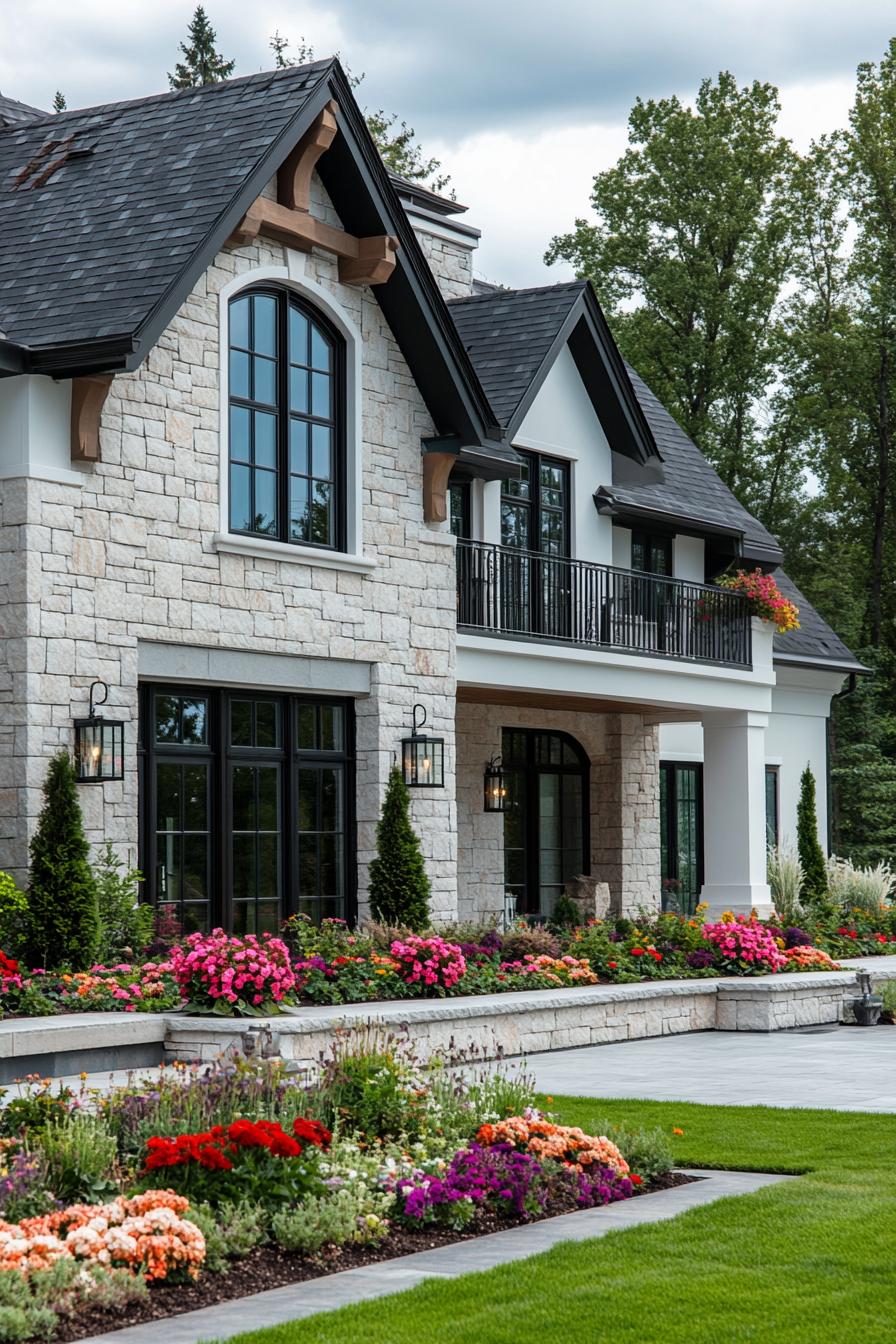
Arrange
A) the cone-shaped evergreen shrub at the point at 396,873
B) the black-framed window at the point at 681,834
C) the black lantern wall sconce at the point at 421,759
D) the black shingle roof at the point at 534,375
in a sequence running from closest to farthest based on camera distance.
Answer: the cone-shaped evergreen shrub at the point at 396,873 < the black lantern wall sconce at the point at 421,759 < the black shingle roof at the point at 534,375 < the black-framed window at the point at 681,834

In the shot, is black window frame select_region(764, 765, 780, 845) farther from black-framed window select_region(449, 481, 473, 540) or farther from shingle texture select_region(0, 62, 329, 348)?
shingle texture select_region(0, 62, 329, 348)

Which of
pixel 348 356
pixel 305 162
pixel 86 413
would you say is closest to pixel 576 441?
pixel 348 356

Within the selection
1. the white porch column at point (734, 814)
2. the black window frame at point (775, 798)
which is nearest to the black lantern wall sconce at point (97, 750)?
the white porch column at point (734, 814)

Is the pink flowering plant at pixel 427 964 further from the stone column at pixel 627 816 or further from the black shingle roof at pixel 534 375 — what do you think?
the stone column at pixel 627 816

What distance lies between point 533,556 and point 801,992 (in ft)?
19.0

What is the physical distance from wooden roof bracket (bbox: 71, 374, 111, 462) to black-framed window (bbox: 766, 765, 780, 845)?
15.7 m

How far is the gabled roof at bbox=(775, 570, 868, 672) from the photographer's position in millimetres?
27578

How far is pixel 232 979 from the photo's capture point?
11.9 meters

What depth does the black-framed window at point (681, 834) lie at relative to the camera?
83.8 feet

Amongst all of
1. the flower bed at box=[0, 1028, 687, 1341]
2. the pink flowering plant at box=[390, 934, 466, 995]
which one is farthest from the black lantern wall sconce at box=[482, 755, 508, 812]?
the flower bed at box=[0, 1028, 687, 1341]

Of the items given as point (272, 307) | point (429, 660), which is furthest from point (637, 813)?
point (272, 307)

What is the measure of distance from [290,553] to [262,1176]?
9228 mm

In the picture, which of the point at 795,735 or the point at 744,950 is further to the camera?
the point at 795,735

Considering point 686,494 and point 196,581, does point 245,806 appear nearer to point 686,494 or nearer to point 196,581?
point 196,581
